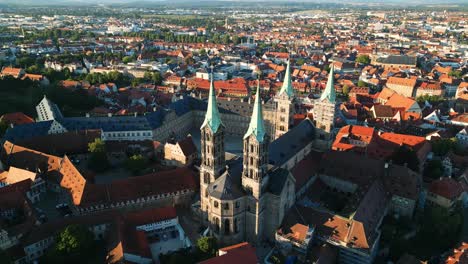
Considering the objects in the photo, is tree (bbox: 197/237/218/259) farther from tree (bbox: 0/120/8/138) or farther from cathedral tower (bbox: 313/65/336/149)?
tree (bbox: 0/120/8/138)

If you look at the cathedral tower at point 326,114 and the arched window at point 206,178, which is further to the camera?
the cathedral tower at point 326,114

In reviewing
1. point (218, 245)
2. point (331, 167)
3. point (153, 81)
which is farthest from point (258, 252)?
point (153, 81)

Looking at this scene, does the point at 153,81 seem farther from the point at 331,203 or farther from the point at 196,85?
the point at 331,203

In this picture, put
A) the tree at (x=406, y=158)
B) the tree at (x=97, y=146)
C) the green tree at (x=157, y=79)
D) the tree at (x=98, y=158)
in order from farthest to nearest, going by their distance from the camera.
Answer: the green tree at (x=157, y=79)
the tree at (x=97, y=146)
the tree at (x=98, y=158)
the tree at (x=406, y=158)

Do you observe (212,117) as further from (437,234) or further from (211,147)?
(437,234)

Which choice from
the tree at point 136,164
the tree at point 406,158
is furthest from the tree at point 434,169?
the tree at point 136,164

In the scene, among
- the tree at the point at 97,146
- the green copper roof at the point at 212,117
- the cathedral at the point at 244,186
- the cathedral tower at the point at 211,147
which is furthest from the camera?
the tree at the point at 97,146

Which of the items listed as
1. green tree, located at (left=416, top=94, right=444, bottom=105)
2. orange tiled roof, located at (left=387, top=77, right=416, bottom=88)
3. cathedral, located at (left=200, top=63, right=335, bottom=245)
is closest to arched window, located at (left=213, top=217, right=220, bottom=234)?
cathedral, located at (left=200, top=63, right=335, bottom=245)

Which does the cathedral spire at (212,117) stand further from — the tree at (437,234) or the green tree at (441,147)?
the green tree at (441,147)
